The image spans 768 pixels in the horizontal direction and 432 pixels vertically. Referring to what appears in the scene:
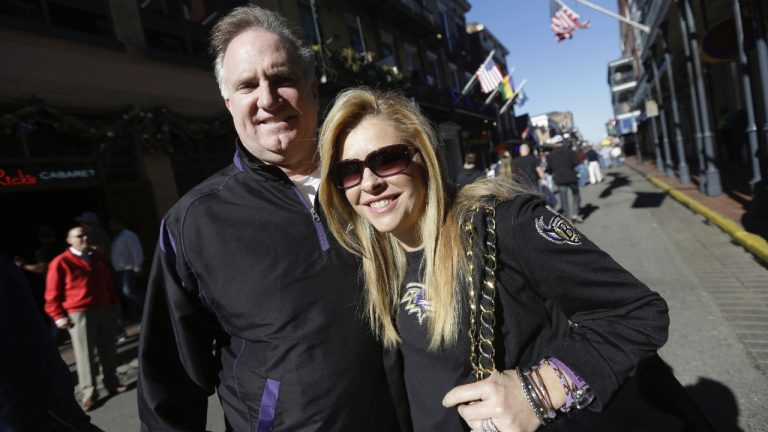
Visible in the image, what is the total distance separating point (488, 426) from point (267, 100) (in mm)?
1429

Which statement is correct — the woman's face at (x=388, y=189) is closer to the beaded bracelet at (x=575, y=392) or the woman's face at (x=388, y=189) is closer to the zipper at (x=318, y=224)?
the zipper at (x=318, y=224)

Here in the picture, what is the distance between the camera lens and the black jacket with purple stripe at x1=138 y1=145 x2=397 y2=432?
4.83 feet

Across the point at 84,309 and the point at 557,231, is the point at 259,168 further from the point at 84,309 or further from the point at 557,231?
the point at 84,309

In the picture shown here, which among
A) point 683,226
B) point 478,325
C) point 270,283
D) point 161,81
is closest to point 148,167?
point 161,81

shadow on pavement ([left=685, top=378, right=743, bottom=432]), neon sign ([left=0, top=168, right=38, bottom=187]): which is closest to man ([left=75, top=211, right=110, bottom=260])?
neon sign ([left=0, top=168, right=38, bottom=187])

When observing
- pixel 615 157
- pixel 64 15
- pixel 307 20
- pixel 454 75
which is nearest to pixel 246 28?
pixel 64 15

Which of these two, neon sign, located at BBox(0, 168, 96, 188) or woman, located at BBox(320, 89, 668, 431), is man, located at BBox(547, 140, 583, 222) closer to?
woman, located at BBox(320, 89, 668, 431)

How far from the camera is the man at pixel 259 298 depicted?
148 centimetres

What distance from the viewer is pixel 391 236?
1676 millimetres

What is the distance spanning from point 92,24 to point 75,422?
7948 mm

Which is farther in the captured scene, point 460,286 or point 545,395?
point 460,286

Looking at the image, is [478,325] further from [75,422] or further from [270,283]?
[75,422]

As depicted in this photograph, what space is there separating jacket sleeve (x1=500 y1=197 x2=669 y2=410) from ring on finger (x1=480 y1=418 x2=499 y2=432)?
271mm

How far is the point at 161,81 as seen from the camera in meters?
8.57
